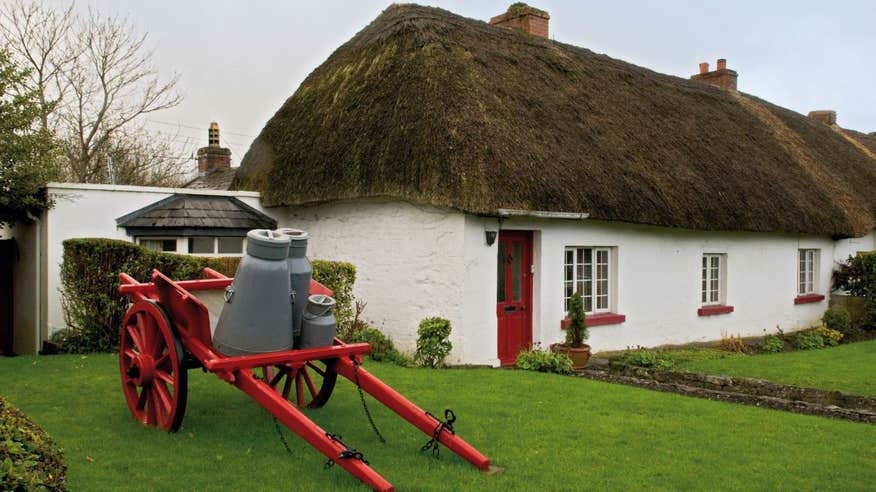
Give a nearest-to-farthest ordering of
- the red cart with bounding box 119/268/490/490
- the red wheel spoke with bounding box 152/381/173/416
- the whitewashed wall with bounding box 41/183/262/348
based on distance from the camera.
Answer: the red cart with bounding box 119/268/490/490
the red wheel spoke with bounding box 152/381/173/416
the whitewashed wall with bounding box 41/183/262/348

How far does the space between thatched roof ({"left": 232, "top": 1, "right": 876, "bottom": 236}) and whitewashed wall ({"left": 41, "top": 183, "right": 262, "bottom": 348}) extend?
250 cm

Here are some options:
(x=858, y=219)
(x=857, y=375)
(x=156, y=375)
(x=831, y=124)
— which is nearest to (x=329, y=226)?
(x=156, y=375)

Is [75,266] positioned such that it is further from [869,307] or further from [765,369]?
[869,307]

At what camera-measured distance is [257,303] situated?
5.18 m

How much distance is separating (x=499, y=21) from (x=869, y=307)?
33.9ft

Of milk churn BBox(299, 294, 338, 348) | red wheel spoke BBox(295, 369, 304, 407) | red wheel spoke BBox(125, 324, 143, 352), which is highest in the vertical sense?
milk churn BBox(299, 294, 338, 348)

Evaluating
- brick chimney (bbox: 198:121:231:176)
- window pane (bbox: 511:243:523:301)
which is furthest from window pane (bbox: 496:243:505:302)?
brick chimney (bbox: 198:121:231:176)

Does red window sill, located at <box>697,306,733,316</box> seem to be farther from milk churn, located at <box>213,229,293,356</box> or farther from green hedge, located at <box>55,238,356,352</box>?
milk churn, located at <box>213,229,293,356</box>

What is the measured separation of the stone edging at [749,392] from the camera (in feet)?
24.8

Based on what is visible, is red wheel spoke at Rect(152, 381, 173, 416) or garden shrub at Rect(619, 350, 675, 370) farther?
garden shrub at Rect(619, 350, 675, 370)

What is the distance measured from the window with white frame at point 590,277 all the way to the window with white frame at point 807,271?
22.7ft

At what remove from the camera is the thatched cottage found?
10008mm

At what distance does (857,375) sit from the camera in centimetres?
997

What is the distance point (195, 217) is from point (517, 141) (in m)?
5.21
